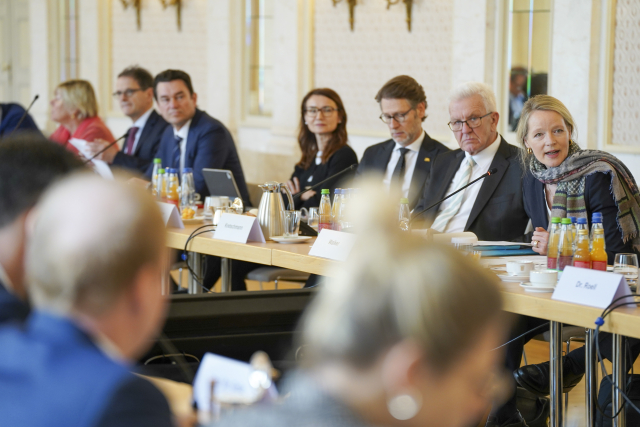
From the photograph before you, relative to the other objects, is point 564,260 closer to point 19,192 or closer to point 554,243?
point 554,243

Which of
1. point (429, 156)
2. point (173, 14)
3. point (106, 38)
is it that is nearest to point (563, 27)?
point (429, 156)

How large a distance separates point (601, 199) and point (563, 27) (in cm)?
214

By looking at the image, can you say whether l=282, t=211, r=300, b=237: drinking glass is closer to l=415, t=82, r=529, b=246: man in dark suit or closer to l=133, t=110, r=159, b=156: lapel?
l=415, t=82, r=529, b=246: man in dark suit

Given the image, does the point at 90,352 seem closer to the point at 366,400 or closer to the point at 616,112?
the point at 366,400

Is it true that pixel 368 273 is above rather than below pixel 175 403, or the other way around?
above

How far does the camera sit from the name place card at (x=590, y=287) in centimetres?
191

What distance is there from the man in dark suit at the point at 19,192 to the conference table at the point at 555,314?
53 cm

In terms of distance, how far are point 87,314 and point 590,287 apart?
1508 mm

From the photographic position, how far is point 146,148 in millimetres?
5188

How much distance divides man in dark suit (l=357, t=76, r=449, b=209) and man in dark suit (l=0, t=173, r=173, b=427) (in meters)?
3.05

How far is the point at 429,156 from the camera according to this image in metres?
3.88

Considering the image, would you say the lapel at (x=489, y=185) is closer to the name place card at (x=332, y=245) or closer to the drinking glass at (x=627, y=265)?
the name place card at (x=332, y=245)

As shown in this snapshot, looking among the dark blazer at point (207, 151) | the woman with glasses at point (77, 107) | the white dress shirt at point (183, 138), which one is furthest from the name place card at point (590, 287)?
the woman with glasses at point (77, 107)

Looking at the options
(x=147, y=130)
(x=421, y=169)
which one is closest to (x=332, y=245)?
(x=421, y=169)
